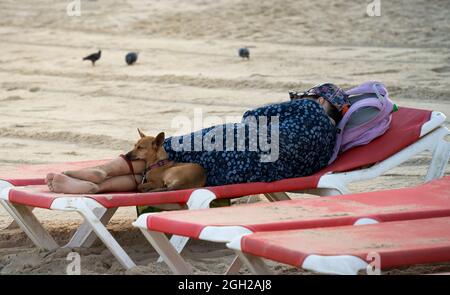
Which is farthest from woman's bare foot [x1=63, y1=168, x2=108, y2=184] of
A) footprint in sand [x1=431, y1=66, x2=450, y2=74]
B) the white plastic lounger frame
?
footprint in sand [x1=431, y1=66, x2=450, y2=74]

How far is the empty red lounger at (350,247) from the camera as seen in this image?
177 inches

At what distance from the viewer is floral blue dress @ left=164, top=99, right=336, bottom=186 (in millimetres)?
6246

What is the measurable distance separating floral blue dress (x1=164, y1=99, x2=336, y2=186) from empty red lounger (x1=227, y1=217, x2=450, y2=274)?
3.73 feet

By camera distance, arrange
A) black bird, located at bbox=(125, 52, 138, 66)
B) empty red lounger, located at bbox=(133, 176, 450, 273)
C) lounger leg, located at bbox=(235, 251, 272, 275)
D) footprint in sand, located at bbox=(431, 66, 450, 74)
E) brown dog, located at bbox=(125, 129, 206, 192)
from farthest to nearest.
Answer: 1. black bird, located at bbox=(125, 52, 138, 66)
2. footprint in sand, located at bbox=(431, 66, 450, 74)
3. brown dog, located at bbox=(125, 129, 206, 192)
4. empty red lounger, located at bbox=(133, 176, 450, 273)
5. lounger leg, located at bbox=(235, 251, 272, 275)

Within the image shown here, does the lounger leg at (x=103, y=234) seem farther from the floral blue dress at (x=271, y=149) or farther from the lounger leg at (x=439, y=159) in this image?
the lounger leg at (x=439, y=159)

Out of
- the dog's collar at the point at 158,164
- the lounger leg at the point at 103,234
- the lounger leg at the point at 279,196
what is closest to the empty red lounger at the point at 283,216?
the lounger leg at the point at 103,234

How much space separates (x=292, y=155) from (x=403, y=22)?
7752 mm

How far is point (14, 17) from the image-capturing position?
15.9m

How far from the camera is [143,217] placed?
5305mm

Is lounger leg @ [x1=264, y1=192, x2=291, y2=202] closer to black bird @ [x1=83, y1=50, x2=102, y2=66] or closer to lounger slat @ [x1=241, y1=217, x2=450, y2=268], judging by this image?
lounger slat @ [x1=241, y1=217, x2=450, y2=268]

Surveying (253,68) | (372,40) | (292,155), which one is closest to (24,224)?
(292,155)

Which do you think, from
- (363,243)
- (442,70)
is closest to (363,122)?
(363,243)

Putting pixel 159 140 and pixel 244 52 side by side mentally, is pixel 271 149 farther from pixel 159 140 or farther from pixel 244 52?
pixel 244 52

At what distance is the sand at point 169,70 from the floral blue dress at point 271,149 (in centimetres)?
44
